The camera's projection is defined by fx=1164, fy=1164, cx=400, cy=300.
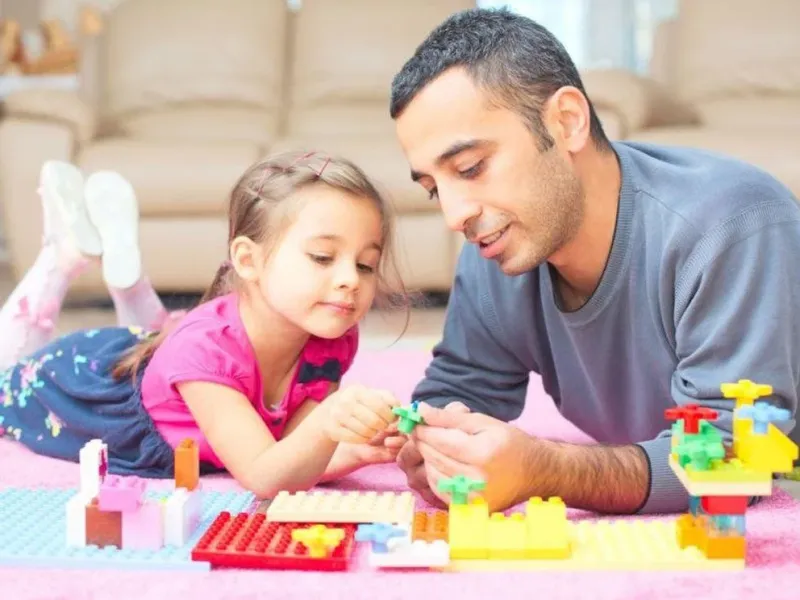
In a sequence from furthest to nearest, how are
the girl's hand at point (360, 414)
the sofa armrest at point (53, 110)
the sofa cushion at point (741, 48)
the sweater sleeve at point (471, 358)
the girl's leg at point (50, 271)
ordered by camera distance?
the sofa cushion at point (741, 48) → the sofa armrest at point (53, 110) → the girl's leg at point (50, 271) → the sweater sleeve at point (471, 358) → the girl's hand at point (360, 414)

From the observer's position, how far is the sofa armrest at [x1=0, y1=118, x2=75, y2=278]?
11.3 ft

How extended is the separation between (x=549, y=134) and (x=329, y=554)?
54 centimetres

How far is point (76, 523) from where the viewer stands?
44.9 inches

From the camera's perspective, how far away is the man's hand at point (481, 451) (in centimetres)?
114

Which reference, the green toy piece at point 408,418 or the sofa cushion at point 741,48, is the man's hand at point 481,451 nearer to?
the green toy piece at point 408,418

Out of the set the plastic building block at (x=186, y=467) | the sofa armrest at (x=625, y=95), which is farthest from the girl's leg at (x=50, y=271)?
the sofa armrest at (x=625, y=95)

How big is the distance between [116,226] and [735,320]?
1.25m

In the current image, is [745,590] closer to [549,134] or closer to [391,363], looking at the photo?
[549,134]

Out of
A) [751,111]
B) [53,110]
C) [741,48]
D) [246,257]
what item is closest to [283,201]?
[246,257]

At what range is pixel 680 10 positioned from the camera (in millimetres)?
4047

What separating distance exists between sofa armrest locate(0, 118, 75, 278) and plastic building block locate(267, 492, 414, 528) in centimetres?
241

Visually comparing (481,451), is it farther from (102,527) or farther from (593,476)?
(102,527)

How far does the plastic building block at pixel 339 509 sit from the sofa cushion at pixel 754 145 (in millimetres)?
2221

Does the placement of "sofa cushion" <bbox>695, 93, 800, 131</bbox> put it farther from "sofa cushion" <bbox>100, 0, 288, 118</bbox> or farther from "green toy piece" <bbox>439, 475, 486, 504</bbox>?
"green toy piece" <bbox>439, 475, 486, 504</bbox>
